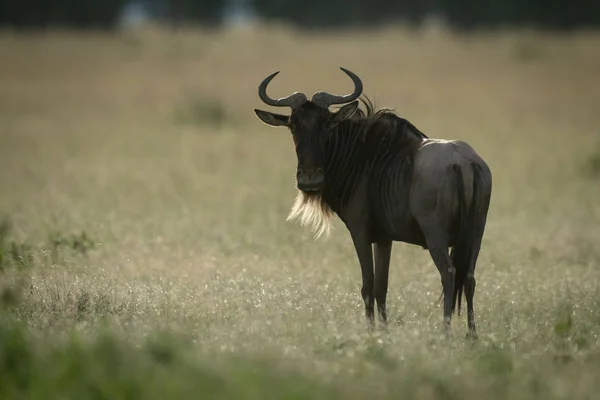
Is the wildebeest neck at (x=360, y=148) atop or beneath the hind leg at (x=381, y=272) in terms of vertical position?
atop

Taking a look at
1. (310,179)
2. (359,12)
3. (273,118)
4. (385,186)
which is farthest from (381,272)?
(359,12)

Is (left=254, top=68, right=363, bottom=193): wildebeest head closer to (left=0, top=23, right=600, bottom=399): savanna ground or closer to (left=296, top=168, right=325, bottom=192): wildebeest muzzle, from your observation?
(left=296, top=168, right=325, bottom=192): wildebeest muzzle

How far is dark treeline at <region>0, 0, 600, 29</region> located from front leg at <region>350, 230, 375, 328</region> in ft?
162

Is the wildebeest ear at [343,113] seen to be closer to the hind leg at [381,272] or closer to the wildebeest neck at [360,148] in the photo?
the wildebeest neck at [360,148]

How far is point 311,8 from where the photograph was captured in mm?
67000

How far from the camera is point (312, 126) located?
27.7 ft

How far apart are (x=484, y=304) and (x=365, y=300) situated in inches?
53.6

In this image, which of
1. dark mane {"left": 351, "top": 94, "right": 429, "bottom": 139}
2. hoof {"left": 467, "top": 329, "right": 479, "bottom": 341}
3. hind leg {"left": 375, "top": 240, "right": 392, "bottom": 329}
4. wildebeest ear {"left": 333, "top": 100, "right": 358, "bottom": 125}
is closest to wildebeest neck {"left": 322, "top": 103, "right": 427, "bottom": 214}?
dark mane {"left": 351, "top": 94, "right": 429, "bottom": 139}

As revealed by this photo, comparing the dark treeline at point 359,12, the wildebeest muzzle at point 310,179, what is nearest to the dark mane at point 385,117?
the wildebeest muzzle at point 310,179

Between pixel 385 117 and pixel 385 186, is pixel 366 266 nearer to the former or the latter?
pixel 385 186

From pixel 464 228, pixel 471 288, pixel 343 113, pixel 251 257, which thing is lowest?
pixel 251 257

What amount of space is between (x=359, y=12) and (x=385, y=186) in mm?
60158

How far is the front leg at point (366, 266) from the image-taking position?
861cm

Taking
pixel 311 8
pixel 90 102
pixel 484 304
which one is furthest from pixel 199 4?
pixel 484 304
